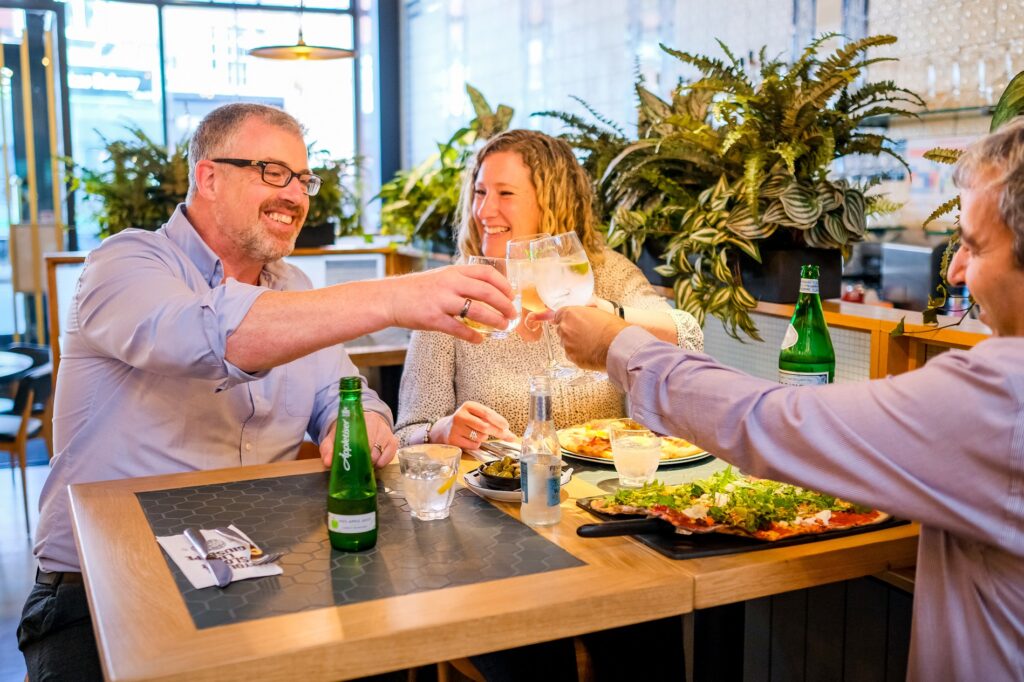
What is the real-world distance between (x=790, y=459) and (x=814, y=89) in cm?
133

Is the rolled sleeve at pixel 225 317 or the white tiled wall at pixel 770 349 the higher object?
the rolled sleeve at pixel 225 317

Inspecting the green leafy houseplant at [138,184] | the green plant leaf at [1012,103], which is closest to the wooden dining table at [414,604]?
the green plant leaf at [1012,103]

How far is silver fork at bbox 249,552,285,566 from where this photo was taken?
1392mm

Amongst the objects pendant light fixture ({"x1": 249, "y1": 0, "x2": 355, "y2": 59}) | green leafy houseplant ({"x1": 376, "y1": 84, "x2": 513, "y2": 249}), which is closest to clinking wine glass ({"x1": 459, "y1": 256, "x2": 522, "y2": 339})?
green leafy houseplant ({"x1": 376, "y1": 84, "x2": 513, "y2": 249})

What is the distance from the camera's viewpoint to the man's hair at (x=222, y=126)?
212cm

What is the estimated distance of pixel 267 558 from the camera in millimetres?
1407

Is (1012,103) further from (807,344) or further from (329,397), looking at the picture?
(329,397)

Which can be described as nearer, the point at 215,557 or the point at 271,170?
the point at 215,557

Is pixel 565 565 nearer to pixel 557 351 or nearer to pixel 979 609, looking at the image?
pixel 979 609

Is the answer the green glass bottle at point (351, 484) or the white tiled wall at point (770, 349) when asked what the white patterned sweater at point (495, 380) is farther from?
the green glass bottle at point (351, 484)

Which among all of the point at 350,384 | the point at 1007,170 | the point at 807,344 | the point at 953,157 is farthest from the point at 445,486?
the point at 953,157

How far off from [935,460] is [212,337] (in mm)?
1099

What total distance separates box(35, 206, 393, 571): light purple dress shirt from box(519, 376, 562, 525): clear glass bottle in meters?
0.49

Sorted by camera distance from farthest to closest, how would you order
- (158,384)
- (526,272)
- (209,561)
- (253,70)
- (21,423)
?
1. (253,70)
2. (21,423)
3. (158,384)
4. (526,272)
5. (209,561)
